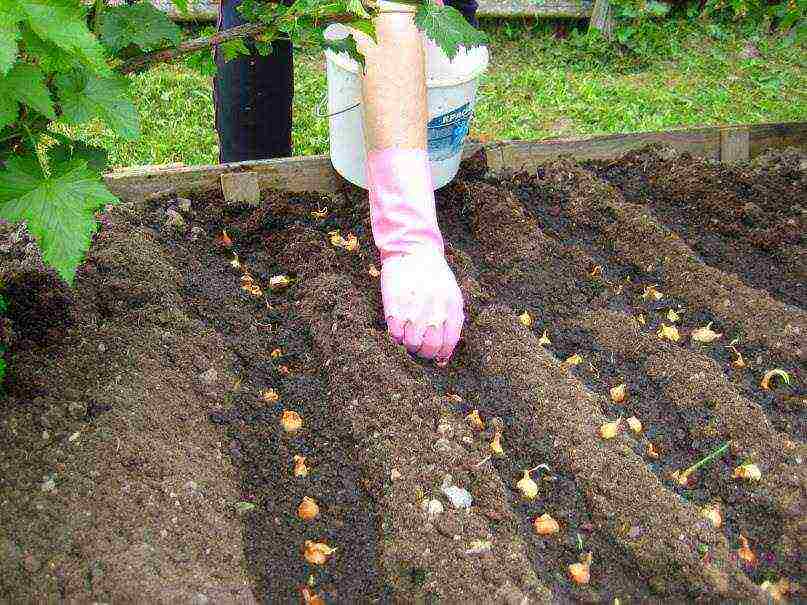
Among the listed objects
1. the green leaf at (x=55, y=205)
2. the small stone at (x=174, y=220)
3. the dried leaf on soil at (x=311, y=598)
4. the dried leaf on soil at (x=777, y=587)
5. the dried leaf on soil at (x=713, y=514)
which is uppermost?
the green leaf at (x=55, y=205)

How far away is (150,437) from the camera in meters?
1.50

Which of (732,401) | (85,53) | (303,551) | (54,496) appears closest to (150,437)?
(54,496)

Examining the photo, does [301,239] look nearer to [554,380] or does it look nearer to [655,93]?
[554,380]

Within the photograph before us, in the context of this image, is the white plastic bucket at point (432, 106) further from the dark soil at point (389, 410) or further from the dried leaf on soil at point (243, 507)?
the dried leaf on soil at point (243, 507)

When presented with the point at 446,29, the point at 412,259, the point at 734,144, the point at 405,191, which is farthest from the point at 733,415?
the point at 734,144

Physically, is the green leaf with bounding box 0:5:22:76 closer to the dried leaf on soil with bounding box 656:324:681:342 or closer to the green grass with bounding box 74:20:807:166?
the dried leaf on soil with bounding box 656:324:681:342

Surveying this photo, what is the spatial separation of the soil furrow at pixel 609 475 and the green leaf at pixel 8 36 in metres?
1.18

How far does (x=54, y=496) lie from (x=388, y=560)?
60 cm

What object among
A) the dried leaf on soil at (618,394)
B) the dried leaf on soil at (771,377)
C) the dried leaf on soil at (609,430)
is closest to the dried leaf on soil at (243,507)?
the dried leaf on soil at (609,430)

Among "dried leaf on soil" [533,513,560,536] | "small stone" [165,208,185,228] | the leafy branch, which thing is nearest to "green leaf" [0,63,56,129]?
the leafy branch

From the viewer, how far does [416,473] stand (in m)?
1.52

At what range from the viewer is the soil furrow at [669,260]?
76.4 inches

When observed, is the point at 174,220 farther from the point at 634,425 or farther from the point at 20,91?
the point at 634,425

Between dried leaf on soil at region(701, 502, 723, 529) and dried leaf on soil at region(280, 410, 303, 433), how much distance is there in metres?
0.83
